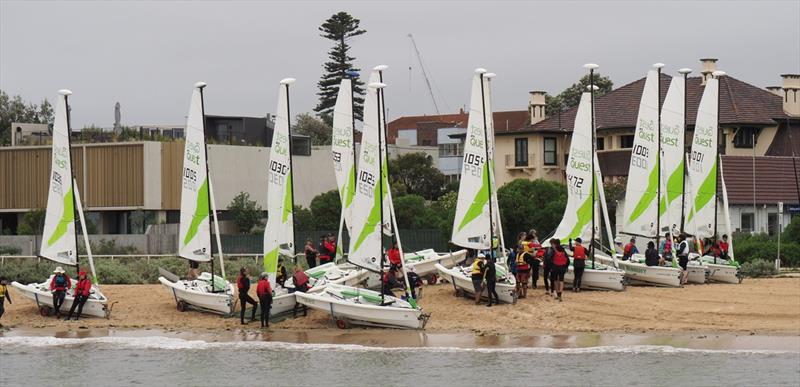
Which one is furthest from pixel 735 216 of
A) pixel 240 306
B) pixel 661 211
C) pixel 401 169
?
pixel 401 169

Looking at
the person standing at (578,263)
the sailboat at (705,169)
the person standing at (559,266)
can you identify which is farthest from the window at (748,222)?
the person standing at (559,266)

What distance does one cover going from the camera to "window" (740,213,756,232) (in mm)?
55281

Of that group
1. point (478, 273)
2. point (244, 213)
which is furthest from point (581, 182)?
point (244, 213)

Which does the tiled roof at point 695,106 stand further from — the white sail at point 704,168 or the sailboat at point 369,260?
the sailboat at point 369,260

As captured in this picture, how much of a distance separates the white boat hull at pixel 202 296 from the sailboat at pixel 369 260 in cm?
264

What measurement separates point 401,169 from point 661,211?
40.7 meters

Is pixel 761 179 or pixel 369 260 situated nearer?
pixel 369 260

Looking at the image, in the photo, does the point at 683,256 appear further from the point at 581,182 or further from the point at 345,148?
the point at 345,148

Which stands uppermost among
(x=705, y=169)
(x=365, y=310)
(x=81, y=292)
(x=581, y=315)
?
(x=705, y=169)

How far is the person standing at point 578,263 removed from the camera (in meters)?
36.2

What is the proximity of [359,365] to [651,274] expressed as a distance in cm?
1076

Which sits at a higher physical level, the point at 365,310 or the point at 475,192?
the point at 475,192

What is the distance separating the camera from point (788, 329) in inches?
1272

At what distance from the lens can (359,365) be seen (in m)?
31.1
